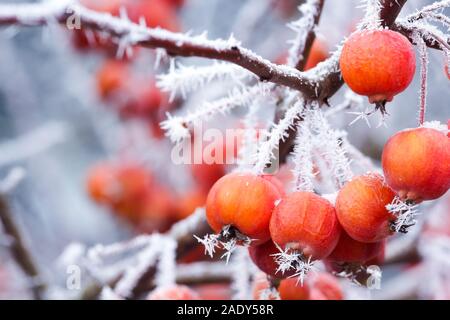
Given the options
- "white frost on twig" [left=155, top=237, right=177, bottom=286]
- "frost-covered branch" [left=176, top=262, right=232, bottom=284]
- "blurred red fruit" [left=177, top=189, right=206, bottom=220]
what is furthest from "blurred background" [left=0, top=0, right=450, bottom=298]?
"white frost on twig" [left=155, top=237, right=177, bottom=286]

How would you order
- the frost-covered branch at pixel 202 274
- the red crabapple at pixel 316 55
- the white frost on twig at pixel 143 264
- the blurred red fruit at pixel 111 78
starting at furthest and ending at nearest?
1. the blurred red fruit at pixel 111 78
2. the red crabapple at pixel 316 55
3. the frost-covered branch at pixel 202 274
4. the white frost on twig at pixel 143 264

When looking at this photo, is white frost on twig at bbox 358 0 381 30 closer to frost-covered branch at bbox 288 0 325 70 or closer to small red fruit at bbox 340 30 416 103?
small red fruit at bbox 340 30 416 103

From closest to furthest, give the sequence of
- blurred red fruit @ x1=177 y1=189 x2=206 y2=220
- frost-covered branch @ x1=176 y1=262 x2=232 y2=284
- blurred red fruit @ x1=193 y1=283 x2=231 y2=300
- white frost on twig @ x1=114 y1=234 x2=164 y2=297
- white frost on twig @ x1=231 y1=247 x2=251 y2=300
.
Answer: white frost on twig @ x1=231 y1=247 x2=251 y2=300, white frost on twig @ x1=114 y1=234 x2=164 y2=297, frost-covered branch @ x1=176 y1=262 x2=232 y2=284, blurred red fruit @ x1=193 y1=283 x2=231 y2=300, blurred red fruit @ x1=177 y1=189 x2=206 y2=220

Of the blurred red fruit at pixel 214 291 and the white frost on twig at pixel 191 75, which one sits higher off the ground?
the white frost on twig at pixel 191 75

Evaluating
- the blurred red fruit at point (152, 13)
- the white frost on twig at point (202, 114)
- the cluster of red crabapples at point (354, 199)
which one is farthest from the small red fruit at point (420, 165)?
the blurred red fruit at point (152, 13)

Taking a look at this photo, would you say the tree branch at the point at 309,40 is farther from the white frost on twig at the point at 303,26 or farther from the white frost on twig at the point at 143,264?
the white frost on twig at the point at 143,264

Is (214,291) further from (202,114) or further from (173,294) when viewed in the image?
(202,114)
